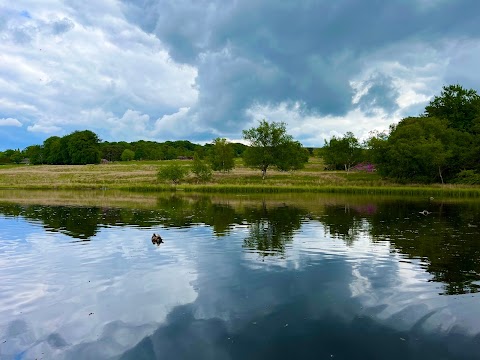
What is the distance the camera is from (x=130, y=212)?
137ft

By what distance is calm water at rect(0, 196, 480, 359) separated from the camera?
33.9ft

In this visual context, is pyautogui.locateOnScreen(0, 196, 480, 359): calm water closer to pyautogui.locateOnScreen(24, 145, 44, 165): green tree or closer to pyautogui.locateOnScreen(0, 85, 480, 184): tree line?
pyautogui.locateOnScreen(0, 85, 480, 184): tree line

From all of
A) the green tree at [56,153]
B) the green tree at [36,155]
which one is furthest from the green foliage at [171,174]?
the green tree at [36,155]

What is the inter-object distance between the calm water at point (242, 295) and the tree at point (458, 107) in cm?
7353

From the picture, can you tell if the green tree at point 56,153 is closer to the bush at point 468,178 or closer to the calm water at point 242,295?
the bush at point 468,178

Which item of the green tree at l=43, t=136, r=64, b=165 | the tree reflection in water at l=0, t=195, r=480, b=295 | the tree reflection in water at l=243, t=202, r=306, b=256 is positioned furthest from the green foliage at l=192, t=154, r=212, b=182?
the green tree at l=43, t=136, r=64, b=165

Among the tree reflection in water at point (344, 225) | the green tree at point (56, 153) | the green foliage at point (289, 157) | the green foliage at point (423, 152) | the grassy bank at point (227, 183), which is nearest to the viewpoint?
the tree reflection in water at point (344, 225)

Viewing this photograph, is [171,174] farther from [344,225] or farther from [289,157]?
[344,225]

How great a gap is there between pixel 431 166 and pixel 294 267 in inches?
2767

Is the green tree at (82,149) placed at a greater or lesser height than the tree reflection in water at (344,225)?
greater

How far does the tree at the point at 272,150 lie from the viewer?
9800 cm

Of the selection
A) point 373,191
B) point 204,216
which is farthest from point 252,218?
point 373,191

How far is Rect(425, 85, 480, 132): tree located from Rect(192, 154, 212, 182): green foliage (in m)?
56.9

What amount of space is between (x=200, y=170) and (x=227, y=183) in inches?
282
